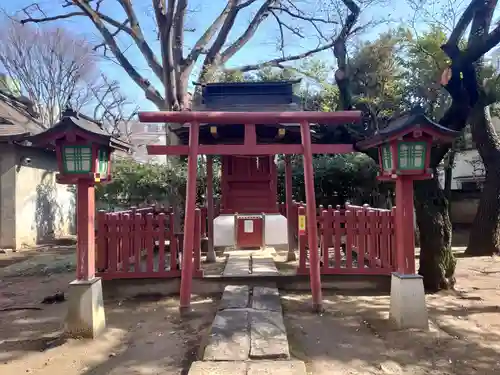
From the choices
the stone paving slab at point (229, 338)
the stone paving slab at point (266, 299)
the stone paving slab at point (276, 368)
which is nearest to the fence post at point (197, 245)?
the stone paving slab at point (266, 299)

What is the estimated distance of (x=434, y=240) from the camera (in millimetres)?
7008

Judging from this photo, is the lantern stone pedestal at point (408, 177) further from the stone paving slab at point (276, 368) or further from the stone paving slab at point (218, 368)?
the stone paving slab at point (218, 368)

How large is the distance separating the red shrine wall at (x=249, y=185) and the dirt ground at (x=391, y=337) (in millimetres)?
3608

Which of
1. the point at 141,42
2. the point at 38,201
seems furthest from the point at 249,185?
the point at 38,201

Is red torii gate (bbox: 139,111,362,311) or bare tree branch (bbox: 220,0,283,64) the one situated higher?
bare tree branch (bbox: 220,0,283,64)

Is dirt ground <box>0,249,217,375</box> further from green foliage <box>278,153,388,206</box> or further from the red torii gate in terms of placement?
green foliage <box>278,153,388,206</box>

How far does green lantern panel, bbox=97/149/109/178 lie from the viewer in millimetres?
5508

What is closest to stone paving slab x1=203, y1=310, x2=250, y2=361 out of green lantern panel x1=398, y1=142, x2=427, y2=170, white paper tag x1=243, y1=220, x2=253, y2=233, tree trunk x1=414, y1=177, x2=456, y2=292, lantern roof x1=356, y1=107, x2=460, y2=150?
green lantern panel x1=398, y1=142, x2=427, y2=170

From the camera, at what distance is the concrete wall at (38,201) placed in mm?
14680

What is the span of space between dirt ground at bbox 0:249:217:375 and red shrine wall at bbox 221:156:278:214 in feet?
12.3

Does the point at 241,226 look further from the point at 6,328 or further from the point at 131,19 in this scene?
the point at 131,19

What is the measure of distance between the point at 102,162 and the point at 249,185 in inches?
202

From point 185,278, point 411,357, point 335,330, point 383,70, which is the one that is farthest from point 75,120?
point 383,70

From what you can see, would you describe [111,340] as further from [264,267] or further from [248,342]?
[264,267]
